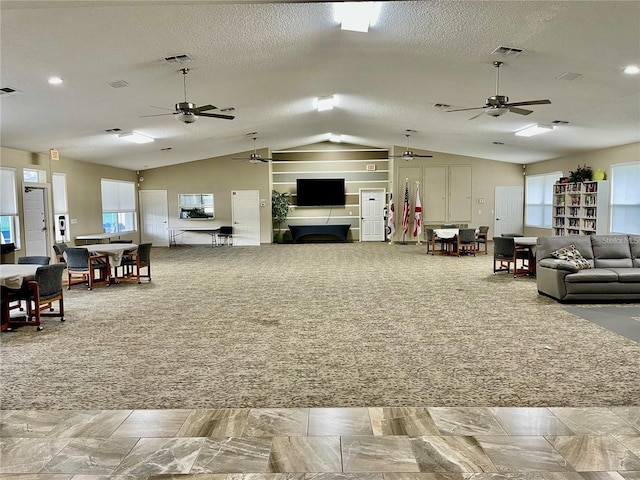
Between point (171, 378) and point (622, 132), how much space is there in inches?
365

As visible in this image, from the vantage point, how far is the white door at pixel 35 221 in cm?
905

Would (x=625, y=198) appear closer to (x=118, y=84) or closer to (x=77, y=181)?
(x=118, y=84)

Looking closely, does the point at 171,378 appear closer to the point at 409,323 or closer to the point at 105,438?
the point at 105,438

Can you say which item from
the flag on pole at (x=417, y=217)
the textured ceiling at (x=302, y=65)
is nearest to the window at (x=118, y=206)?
the textured ceiling at (x=302, y=65)

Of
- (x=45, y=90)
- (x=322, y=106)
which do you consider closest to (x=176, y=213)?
(x=322, y=106)

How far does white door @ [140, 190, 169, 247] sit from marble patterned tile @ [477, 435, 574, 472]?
46.0 ft

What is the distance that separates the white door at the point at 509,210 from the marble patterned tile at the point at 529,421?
12.9 m

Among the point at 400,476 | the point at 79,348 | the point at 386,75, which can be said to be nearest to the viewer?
the point at 400,476

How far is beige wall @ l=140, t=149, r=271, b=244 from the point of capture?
14.9 metres

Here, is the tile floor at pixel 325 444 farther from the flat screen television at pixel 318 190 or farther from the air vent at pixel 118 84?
the flat screen television at pixel 318 190

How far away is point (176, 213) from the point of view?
1504 cm

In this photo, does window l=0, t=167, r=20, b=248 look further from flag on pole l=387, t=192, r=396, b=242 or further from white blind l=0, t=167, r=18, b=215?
flag on pole l=387, t=192, r=396, b=242

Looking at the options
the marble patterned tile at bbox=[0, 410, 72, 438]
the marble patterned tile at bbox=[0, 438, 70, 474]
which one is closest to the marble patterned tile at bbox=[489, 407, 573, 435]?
the marble patterned tile at bbox=[0, 438, 70, 474]

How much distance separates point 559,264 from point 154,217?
41.9 feet
